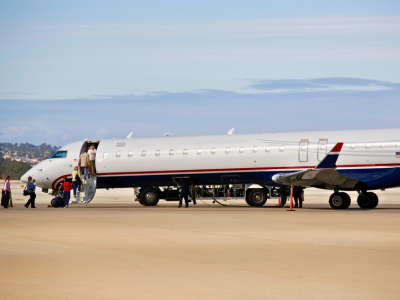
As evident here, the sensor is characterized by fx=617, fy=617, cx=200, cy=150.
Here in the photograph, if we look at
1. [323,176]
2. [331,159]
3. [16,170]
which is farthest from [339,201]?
[16,170]

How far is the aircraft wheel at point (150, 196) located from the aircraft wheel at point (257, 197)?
470cm

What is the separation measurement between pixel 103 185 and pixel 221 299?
24799mm

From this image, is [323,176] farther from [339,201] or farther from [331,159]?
[339,201]

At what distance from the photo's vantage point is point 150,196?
30938mm

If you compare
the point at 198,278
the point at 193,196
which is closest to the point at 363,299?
the point at 198,278

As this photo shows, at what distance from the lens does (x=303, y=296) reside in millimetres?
6734

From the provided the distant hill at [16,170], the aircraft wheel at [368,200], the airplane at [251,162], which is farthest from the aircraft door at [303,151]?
the distant hill at [16,170]

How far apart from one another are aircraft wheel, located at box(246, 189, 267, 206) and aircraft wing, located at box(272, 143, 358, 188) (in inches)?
85.2

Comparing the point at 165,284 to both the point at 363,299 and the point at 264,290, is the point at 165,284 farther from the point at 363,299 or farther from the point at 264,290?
the point at 363,299

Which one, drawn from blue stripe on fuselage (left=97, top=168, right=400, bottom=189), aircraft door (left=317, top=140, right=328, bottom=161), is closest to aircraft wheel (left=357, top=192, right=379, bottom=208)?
blue stripe on fuselage (left=97, top=168, right=400, bottom=189)

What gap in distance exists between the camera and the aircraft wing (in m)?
24.6

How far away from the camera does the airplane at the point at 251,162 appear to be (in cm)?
2595

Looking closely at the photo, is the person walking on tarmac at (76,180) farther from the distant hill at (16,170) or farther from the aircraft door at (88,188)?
the distant hill at (16,170)

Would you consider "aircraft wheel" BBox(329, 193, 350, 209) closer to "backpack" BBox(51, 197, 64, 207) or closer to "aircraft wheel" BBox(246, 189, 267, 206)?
"aircraft wheel" BBox(246, 189, 267, 206)
